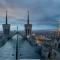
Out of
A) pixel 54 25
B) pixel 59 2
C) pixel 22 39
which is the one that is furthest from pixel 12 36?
pixel 59 2

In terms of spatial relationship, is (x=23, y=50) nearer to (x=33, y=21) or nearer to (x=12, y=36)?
(x=12, y=36)

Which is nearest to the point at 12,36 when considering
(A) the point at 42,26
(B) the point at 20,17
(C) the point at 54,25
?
(B) the point at 20,17

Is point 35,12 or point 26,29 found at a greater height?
point 35,12

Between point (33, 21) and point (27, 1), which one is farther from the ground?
point (27, 1)

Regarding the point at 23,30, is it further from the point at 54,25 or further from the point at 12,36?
the point at 54,25

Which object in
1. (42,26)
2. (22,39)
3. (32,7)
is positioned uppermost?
(32,7)

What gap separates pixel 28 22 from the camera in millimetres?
2082

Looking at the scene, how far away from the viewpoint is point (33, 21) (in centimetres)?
209

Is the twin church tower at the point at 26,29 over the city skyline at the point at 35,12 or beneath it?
beneath

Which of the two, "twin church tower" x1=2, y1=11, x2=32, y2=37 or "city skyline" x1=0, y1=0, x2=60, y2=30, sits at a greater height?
"city skyline" x1=0, y1=0, x2=60, y2=30

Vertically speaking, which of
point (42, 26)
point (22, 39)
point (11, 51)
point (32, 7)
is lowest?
point (11, 51)

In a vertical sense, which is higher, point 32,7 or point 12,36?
point 32,7

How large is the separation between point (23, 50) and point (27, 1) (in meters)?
0.66

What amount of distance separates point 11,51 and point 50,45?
53 centimetres
